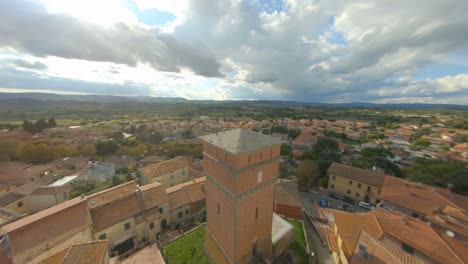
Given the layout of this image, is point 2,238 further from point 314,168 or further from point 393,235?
point 314,168

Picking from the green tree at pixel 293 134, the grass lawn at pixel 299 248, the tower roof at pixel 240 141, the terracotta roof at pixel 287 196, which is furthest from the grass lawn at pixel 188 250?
the green tree at pixel 293 134

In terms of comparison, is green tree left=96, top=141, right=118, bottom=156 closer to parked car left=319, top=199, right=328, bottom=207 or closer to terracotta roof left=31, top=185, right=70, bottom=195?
terracotta roof left=31, top=185, right=70, bottom=195

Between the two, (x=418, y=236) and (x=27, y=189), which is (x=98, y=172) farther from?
(x=418, y=236)

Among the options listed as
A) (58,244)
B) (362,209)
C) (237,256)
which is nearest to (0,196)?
(58,244)

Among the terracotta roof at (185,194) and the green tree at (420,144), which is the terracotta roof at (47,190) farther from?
the green tree at (420,144)

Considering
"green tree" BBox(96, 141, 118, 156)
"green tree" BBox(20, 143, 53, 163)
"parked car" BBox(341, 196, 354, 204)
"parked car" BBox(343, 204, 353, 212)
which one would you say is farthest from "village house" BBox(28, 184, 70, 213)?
"parked car" BBox(341, 196, 354, 204)

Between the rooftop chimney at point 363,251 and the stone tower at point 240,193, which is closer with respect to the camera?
the stone tower at point 240,193
